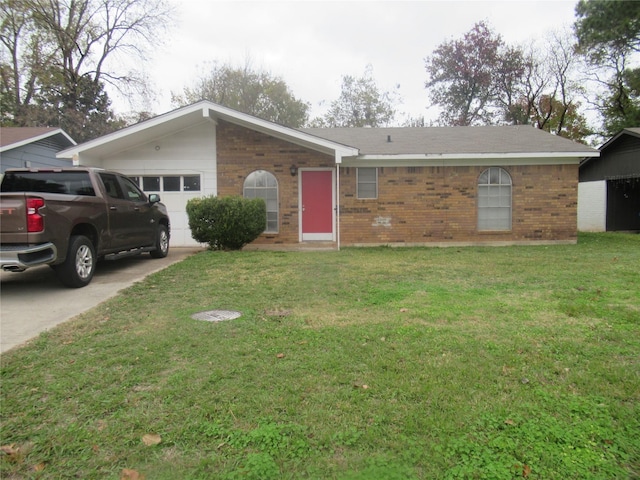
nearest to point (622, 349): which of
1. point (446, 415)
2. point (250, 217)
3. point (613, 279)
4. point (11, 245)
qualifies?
point (446, 415)

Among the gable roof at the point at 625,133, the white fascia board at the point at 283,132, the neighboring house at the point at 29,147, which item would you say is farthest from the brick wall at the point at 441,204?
the neighboring house at the point at 29,147

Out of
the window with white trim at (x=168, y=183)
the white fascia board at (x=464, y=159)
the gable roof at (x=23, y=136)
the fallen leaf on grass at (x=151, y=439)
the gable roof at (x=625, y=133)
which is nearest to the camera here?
the fallen leaf on grass at (x=151, y=439)

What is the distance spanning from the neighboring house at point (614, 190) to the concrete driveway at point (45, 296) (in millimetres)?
18774

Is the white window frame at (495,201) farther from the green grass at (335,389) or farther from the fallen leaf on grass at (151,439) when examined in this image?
the fallen leaf on grass at (151,439)

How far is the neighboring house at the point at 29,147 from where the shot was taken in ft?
47.0

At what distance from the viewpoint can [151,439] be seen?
235cm

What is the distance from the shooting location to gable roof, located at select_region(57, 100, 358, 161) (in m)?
10.6

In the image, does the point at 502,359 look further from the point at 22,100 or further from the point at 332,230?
the point at 22,100

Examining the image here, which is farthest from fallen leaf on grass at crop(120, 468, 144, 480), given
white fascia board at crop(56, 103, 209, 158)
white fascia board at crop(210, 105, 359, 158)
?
white fascia board at crop(56, 103, 209, 158)

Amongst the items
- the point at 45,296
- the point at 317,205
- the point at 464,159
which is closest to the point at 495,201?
the point at 464,159

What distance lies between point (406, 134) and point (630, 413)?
495 inches

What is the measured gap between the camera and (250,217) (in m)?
9.95

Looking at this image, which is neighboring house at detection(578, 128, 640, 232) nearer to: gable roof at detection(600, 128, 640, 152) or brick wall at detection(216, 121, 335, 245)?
gable roof at detection(600, 128, 640, 152)

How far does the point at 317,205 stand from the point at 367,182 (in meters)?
1.59
